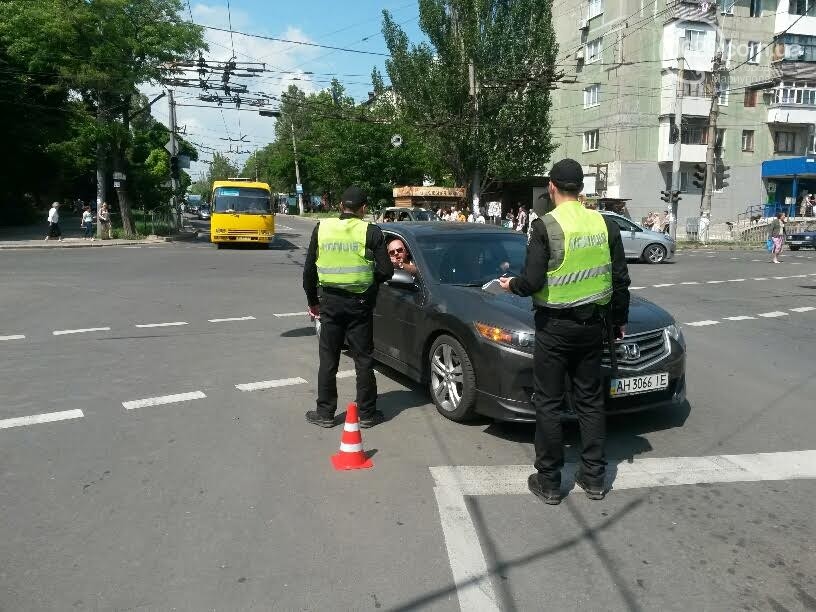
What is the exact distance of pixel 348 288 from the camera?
17.0ft

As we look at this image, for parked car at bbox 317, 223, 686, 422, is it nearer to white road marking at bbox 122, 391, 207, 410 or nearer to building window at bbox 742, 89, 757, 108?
white road marking at bbox 122, 391, 207, 410

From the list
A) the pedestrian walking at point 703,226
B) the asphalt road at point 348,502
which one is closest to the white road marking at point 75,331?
the asphalt road at point 348,502

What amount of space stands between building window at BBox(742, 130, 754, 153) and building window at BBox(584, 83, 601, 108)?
9.39 meters

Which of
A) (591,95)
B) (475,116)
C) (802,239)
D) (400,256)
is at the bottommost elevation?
(802,239)

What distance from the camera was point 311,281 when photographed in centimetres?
542

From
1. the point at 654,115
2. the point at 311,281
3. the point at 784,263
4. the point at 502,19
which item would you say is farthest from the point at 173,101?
the point at 311,281

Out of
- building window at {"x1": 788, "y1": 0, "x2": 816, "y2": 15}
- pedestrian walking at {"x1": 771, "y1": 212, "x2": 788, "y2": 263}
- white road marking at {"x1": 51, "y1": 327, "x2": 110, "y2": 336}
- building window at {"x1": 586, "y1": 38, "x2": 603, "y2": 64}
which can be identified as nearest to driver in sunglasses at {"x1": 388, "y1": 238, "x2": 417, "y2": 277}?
white road marking at {"x1": 51, "y1": 327, "x2": 110, "y2": 336}

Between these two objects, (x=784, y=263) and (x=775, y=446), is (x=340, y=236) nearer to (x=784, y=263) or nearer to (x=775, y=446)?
(x=775, y=446)

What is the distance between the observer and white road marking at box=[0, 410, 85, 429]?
5.34 m

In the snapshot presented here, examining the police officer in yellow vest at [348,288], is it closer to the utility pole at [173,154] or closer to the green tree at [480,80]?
the utility pole at [173,154]

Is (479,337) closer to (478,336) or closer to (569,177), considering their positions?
(478,336)

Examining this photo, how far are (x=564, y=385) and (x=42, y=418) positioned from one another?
410cm

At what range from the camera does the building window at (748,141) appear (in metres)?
41.8

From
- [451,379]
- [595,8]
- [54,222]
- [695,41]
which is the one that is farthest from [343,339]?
[595,8]
